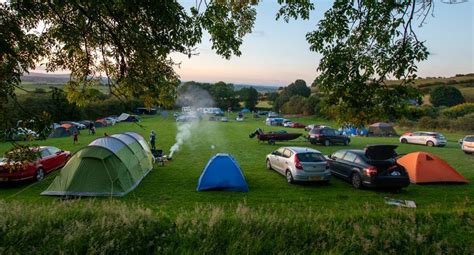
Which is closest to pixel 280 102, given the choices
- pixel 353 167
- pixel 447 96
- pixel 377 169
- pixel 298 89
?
pixel 298 89

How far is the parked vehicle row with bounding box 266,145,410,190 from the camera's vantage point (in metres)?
13.5

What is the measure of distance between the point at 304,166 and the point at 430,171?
6.00 metres

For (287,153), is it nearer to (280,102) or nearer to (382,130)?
(382,130)

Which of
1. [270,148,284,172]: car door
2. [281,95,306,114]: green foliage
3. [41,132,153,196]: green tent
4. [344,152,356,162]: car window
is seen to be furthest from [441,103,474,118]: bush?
[41,132,153,196]: green tent

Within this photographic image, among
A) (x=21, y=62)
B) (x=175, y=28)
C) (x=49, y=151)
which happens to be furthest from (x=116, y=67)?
(x=49, y=151)

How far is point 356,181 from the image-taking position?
47.4 ft

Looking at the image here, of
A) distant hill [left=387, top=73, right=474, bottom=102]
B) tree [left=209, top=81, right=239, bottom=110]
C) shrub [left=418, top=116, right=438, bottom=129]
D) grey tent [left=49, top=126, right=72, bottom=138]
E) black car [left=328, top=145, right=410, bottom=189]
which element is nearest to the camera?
black car [left=328, top=145, right=410, bottom=189]

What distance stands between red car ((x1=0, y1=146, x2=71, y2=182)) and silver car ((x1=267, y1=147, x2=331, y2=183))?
10394 millimetres

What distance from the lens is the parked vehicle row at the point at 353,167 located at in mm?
13539

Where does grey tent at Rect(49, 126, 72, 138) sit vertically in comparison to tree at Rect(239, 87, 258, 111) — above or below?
below

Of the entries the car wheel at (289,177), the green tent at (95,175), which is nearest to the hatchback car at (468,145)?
the car wheel at (289,177)

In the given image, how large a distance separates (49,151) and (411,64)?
16905mm

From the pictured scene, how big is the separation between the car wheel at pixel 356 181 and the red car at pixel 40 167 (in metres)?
12.8

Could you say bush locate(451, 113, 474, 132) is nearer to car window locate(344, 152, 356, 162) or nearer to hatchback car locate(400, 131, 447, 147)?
hatchback car locate(400, 131, 447, 147)
